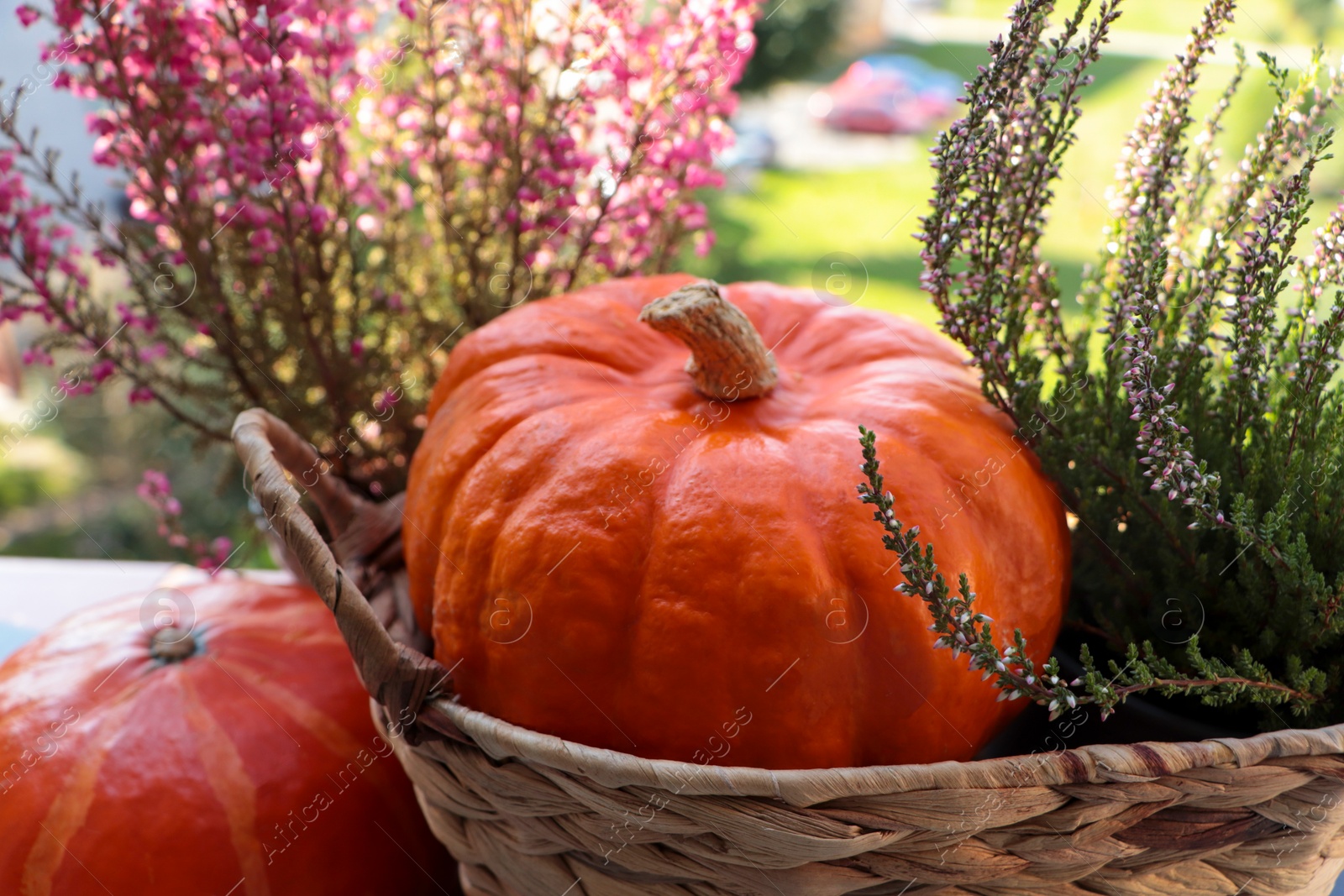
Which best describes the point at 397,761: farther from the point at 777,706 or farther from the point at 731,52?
the point at 731,52

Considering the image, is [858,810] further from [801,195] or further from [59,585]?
[801,195]

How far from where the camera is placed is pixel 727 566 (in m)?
0.70

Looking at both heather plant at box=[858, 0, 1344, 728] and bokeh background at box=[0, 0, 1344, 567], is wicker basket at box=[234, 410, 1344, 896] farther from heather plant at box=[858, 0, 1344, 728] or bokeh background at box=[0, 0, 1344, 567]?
bokeh background at box=[0, 0, 1344, 567]

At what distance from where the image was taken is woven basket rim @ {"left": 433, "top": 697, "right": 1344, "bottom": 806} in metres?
0.60

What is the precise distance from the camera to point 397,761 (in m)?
0.92

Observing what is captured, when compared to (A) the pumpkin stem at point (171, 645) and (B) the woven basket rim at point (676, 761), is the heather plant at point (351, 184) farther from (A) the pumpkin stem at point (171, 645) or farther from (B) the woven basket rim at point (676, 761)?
(B) the woven basket rim at point (676, 761)

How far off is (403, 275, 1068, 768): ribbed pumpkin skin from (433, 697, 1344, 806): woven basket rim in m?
0.08

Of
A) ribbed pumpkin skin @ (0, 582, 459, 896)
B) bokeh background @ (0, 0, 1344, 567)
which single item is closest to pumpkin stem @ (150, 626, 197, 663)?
ribbed pumpkin skin @ (0, 582, 459, 896)

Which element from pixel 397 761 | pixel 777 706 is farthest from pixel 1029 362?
pixel 397 761

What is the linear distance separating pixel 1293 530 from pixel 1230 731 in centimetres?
15

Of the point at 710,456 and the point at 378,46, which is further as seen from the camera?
the point at 378,46

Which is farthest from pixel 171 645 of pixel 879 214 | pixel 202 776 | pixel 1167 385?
pixel 879 214

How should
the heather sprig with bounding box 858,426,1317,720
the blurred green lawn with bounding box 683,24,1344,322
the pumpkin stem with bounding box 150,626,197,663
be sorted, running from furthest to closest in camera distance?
the blurred green lawn with bounding box 683,24,1344,322, the pumpkin stem with bounding box 150,626,197,663, the heather sprig with bounding box 858,426,1317,720

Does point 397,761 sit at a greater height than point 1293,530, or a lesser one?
lesser
